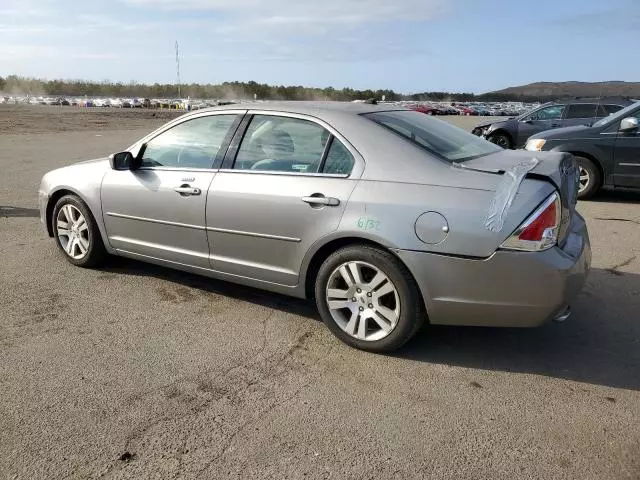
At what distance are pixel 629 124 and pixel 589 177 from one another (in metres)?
0.97

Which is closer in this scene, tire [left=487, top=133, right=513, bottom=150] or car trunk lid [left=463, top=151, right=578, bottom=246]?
car trunk lid [left=463, top=151, right=578, bottom=246]

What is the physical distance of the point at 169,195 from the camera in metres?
4.52

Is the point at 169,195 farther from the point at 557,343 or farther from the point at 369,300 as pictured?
the point at 557,343

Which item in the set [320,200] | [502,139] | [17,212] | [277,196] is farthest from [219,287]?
[502,139]

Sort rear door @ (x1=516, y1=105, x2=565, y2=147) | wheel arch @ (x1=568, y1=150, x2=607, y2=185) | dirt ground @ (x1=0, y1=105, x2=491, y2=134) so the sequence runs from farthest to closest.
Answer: dirt ground @ (x1=0, y1=105, x2=491, y2=134)
rear door @ (x1=516, y1=105, x2=565, y2=147)
wheel arch @ (x1=568, y1=150, x2=607, y2=185)

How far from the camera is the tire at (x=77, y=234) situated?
523 cm

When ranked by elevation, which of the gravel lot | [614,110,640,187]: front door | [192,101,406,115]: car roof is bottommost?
the gravel lot

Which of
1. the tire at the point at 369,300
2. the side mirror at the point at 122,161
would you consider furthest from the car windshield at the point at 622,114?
the side mirror at the point at 122,161

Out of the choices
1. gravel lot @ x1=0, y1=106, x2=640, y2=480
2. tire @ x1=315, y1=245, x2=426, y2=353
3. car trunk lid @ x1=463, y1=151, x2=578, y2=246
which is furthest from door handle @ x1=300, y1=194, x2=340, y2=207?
gravel lot @ x1=0, y1=106, x2=640, y2=480

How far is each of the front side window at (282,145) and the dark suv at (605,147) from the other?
5.34 m

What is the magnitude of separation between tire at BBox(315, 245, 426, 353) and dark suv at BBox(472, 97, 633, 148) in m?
12.4

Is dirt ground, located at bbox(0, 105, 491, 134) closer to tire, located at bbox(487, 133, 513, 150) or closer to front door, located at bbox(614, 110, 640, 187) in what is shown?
tire, located at bbox(487, 133, 513, 150)

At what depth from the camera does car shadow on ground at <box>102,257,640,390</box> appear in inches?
141

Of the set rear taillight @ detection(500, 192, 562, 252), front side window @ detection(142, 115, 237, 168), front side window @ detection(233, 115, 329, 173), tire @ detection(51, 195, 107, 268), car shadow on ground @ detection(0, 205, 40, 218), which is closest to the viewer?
rear taillight @ detection(500, 192, 562, 252)
